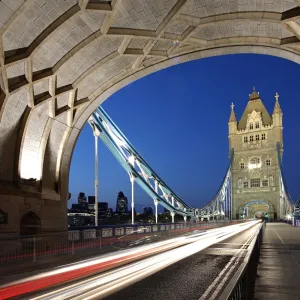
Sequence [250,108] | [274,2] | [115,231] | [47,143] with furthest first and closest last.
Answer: [250,108] < [115,231] < [47,143] < [274,2]

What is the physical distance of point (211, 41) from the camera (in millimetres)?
19547

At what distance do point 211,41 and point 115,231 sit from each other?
1324 centimetres

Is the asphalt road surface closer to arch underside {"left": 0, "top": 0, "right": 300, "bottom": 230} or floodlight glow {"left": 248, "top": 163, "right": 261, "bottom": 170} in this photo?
arch underside {"left": 0, "top": 0, "right": 300, "bottom": 230}

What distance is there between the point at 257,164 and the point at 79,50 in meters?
109

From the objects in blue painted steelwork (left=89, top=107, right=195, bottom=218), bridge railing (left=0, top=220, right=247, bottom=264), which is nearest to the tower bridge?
blue painted steelwork (left=89, top=107, right=195, bottom=218)

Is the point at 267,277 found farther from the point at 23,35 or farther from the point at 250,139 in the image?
the point at 250,139

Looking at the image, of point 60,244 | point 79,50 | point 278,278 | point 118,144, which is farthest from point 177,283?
point 118,144

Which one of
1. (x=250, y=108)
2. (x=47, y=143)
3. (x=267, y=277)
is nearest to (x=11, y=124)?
(x=47, y=143)

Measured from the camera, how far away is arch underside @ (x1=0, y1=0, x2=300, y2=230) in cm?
1572

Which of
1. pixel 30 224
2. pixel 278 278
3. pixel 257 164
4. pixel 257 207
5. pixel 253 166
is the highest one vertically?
pixel 257 164

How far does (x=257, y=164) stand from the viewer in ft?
393

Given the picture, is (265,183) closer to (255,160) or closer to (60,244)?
(255,160)

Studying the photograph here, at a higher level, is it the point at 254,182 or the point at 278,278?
the point at 254,182

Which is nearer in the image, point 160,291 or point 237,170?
point 160,291
